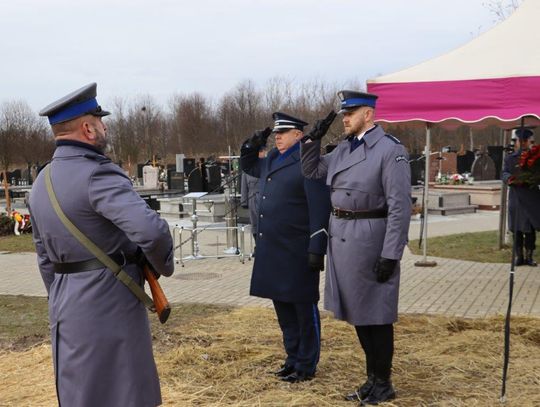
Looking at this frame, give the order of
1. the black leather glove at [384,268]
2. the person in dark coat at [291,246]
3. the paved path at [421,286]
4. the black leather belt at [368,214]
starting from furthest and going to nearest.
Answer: the paved path at [421,286], the person in dark coat at [291,246], the black leather belt at [368,214], the black leather glove at [384,268]

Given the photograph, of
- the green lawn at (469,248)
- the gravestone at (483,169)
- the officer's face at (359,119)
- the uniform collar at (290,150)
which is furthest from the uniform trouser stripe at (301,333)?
the gravestone at (483,169)

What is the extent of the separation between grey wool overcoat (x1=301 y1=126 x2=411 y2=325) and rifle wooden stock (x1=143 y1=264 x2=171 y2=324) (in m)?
1.52

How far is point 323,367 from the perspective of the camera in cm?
512

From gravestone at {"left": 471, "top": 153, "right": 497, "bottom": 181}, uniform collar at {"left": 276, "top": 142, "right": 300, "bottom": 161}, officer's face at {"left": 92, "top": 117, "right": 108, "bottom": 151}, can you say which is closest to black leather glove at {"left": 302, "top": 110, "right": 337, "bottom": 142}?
uniform collar at {"left": 276, "top": 142, "right": 300, "bottom": 161}

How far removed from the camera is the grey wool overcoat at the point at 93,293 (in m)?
2.80

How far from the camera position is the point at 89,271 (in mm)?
2881

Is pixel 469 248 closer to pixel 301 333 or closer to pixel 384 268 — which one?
pixel 301 333

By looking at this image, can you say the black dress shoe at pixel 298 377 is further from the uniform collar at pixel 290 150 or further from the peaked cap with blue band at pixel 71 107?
the peaked cap with blue band at pixel 71 107

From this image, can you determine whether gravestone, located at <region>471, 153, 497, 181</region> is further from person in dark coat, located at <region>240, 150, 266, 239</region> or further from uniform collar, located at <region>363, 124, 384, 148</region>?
uniform collar, located at <region>363, 124, 384, 148</region>

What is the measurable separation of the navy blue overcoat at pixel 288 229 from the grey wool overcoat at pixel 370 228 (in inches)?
13.5

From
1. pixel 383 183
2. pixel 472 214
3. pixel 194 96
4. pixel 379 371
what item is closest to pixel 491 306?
pixel 379 371

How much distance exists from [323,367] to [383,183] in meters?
1.80

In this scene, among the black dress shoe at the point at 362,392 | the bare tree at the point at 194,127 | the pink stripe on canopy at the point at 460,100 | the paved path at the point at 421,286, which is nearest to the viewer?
the black dress shoe at the point at 362,392

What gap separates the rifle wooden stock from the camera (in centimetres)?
299
